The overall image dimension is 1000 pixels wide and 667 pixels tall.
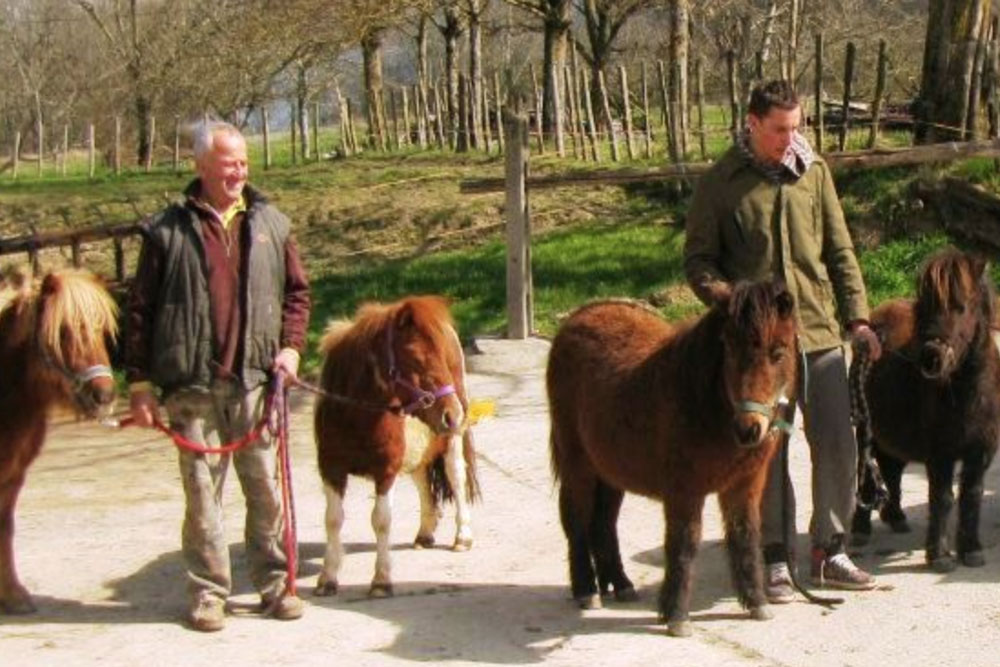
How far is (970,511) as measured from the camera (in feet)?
23.6

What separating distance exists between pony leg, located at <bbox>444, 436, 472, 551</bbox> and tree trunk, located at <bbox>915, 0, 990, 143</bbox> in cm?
1003

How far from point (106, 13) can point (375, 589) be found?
50.4 meters

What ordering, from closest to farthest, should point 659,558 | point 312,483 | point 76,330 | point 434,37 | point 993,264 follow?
point 76,330 < point 659,558 < point 312,483 < point 993,264 < point 434,37

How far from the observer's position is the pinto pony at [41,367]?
21.0ft

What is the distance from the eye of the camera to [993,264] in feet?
48.2

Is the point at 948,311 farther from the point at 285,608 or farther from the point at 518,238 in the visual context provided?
the point at 518,238

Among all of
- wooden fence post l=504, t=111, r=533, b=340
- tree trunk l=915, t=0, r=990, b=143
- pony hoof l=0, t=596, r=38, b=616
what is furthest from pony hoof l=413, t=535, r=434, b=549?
tree trunk l=915, t=0, r=990, b=143

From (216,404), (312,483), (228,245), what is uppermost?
(228,245)

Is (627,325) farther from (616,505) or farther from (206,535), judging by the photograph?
(206,535)

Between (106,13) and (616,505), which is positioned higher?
(106,13)

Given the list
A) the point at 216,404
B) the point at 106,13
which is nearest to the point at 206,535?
the point at 216,404

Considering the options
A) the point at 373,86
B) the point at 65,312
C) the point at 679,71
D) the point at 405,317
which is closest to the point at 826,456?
the point at 405,317

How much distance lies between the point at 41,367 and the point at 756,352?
9.60 ft

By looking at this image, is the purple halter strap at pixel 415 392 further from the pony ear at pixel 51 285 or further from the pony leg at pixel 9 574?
the pony leg at pixel 9 574
